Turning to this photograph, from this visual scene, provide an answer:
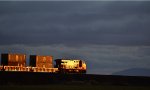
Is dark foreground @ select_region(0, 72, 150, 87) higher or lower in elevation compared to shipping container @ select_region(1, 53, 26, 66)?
lower

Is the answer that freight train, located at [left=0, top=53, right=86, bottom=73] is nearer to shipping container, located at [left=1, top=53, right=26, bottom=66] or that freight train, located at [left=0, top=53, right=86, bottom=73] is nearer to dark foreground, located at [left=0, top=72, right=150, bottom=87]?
shipping container, located at [left=1, top=53, right=26, bottom=66]

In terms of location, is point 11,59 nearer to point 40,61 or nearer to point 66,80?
point 40,61

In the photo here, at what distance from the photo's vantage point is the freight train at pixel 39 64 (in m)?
91.6

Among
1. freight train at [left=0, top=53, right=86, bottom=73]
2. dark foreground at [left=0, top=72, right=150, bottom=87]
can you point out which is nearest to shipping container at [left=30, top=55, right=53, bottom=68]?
freight train at [left=0, top=53, right=86, bottom=73]

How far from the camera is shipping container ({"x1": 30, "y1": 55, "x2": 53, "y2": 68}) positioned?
318 feet

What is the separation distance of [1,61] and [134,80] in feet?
112

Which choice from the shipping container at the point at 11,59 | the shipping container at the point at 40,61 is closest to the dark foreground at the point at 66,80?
the shipping container at the point at 11,59

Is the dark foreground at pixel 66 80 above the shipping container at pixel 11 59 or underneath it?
underneath

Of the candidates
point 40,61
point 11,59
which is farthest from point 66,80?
point 40,61

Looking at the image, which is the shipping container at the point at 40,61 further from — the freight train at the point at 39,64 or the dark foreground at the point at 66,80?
the dark foreground at the point at 66,80

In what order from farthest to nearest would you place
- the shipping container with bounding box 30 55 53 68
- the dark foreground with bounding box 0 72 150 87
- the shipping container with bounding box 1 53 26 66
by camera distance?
the shipping container with bounding box 30 55 53 68 → the shipping container with bounding box 1 53 26 66 → the dark foreground with bounding box 0 72 150 87

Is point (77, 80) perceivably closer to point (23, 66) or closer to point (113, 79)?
point (113, 79)

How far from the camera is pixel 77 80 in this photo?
3187 inches

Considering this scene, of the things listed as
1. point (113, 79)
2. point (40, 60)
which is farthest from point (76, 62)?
point (113, 79)
